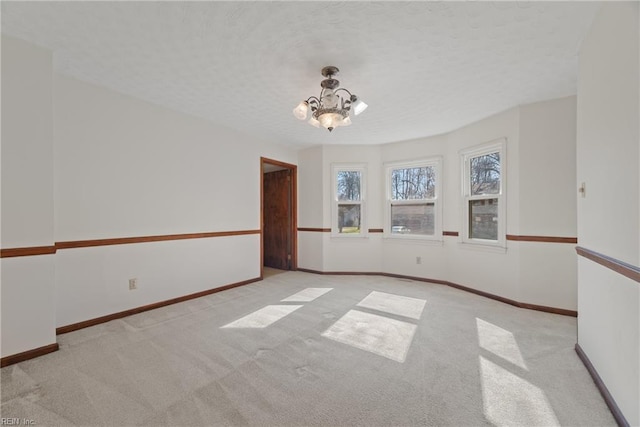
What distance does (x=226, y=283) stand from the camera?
13.0 ft

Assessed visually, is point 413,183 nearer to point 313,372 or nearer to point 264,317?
point 264,317

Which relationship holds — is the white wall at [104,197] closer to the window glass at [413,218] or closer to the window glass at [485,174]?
the window glass at [413,218]

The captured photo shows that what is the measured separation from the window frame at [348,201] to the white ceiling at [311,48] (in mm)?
1818

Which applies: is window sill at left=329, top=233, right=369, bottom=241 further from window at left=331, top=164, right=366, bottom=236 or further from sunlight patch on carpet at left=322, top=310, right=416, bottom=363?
sunlight patch on carpet at left=322, top=310, right=416, bottom=363

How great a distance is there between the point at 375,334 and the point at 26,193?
3.06 meters

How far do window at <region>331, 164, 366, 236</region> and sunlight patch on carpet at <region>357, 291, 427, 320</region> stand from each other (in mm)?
1552

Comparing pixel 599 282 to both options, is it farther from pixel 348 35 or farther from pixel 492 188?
pixel 348 35

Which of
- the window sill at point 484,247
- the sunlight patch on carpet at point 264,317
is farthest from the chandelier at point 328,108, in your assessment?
the window sill at point 484,247

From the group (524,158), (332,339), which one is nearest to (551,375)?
(332,339)

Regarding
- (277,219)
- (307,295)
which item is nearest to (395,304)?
(307,295)

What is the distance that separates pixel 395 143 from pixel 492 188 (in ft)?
5.69

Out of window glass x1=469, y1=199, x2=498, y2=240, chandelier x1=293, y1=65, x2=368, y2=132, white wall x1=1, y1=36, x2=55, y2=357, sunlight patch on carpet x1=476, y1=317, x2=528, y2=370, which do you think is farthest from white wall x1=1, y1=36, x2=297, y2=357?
window glass x1=469, y1=199, x2=498, y2=240

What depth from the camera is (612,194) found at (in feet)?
5.04

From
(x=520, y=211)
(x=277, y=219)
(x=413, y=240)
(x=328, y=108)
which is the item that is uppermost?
(x=328, y=108)
